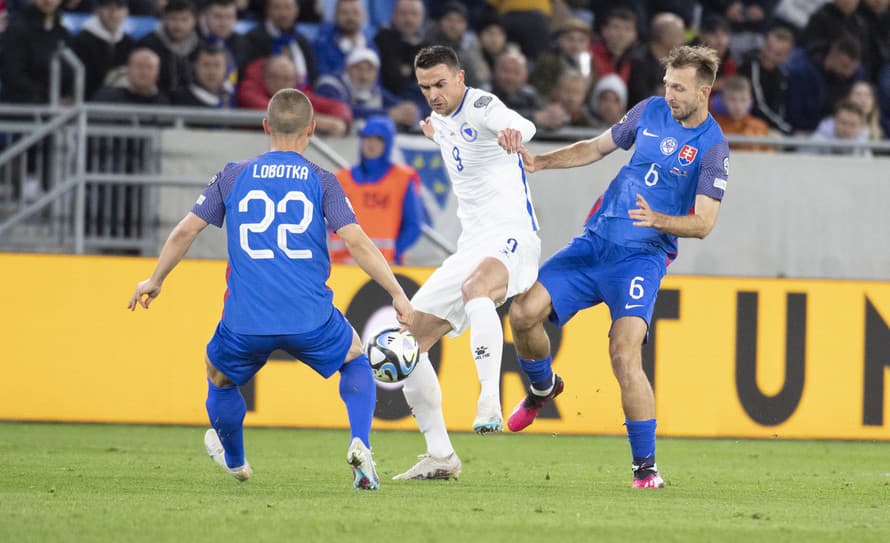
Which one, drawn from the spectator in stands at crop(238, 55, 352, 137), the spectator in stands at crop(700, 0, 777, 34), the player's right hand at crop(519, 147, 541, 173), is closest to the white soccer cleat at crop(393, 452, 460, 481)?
the player's right hand at crop(519, 147, 541, 173)

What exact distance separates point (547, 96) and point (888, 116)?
3991 millimetres

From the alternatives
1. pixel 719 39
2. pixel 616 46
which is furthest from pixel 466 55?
pixel 719 39

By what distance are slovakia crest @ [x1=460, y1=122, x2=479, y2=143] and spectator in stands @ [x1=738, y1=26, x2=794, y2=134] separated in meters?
7.76

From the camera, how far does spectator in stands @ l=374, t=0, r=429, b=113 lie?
15.4 m

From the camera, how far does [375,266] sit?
7.52 metres

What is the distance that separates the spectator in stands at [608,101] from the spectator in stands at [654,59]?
17cm

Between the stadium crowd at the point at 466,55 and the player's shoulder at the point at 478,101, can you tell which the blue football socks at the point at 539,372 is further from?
the stadium crowd at the point at 466,55

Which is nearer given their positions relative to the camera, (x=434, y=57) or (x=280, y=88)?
(x=434, y=57)

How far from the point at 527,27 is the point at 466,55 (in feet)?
3.97

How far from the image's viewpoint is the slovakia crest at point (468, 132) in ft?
29.1

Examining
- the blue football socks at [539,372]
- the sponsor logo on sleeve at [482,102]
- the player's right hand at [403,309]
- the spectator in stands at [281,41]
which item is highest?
the spectator in stands at [281,41]

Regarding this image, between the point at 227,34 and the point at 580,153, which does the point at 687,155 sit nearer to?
the point at 580,153

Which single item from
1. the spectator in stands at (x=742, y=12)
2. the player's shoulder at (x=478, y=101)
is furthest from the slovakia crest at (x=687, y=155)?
the spectator in stands at (x=742, y=12)

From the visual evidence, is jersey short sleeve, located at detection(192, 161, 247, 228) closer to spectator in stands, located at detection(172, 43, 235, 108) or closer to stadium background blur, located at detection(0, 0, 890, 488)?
stadium background blur, located at detection(0, 0, 890, 488)
